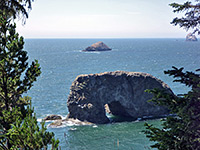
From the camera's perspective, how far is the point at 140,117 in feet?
192

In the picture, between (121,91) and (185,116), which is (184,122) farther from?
(121,91)

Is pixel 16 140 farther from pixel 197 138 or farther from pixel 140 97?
pixel 140 97

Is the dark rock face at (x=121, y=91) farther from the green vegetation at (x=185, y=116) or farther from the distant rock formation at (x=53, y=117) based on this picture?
the green vegetation at (x=185, y=116)

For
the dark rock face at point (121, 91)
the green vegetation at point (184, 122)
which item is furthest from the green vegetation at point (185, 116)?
the dark rock face at point (121, 91)

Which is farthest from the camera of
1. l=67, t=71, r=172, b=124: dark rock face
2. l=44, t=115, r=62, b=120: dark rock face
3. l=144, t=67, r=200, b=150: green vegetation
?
l=67, t=71, r=172, b=124: dark rock face

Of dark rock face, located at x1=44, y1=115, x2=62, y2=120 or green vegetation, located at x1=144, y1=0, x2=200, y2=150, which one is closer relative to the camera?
green vegetation, located at x1=144, y1=0, x2=200, y2=150

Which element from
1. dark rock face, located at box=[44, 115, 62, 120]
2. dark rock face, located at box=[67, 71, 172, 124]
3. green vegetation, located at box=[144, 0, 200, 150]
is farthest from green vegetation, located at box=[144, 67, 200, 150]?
dark rock face, located at box=[44, 115, 62, 120]

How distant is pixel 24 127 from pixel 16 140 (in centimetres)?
89

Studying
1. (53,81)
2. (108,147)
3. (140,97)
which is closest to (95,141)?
(108,147)

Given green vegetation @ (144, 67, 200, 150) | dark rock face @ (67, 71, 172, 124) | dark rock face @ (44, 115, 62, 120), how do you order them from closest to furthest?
green vegetation @ (144, 67, 200, 150), dark rock face @ (44, 115, 62, 120), dark rock face @ (67, 71, 172, 124)

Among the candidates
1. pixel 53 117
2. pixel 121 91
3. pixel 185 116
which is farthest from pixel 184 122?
pixel 121 91

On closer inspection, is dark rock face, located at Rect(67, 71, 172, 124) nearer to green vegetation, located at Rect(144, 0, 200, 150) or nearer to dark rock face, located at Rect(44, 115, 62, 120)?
dark rock face, located at Rect(44, 115, 62, 120)

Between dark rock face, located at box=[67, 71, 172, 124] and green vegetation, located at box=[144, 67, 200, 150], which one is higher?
green vegetation, located at box=[144, 67, 200, 150]

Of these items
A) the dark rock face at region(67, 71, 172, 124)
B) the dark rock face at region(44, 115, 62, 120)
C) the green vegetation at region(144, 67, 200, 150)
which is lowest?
the dark rock face at region(44, 115, 62, 120)
